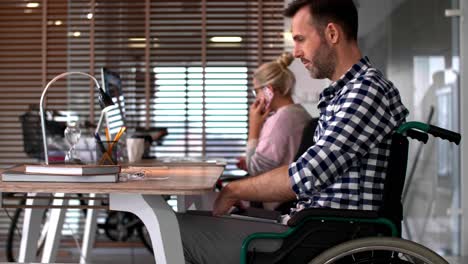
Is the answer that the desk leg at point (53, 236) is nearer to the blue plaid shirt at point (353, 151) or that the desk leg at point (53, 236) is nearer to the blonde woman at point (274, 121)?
the blonde woman at point (274, 121)

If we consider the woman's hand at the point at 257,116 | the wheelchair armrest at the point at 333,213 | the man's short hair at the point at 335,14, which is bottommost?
the wheelchair armrest at the point at 333,213

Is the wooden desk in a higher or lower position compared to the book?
lower

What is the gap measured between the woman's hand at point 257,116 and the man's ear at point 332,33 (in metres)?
1.87

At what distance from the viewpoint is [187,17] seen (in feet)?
19.8

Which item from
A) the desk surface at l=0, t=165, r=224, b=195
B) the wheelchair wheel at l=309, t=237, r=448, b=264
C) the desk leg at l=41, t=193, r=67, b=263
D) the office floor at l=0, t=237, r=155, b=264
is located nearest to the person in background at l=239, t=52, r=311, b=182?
the desk leg at l=41, t=193, r=67, b=263

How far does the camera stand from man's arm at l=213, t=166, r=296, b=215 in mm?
2156

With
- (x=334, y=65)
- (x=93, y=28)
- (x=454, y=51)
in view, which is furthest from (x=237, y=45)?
(x=334, y=65)

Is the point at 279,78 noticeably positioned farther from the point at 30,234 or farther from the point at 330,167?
the point at 330,167

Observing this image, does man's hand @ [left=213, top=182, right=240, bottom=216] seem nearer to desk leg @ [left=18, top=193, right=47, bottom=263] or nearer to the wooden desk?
the wooden desk

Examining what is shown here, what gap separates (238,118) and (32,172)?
3.90m

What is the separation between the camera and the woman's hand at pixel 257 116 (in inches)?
168

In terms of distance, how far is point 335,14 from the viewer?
237cm

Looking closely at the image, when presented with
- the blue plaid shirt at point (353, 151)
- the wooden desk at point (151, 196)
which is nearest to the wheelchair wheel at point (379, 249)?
the blue plaid shirt at point (353, 151)

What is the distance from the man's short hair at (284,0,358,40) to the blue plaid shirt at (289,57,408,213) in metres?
0.22
